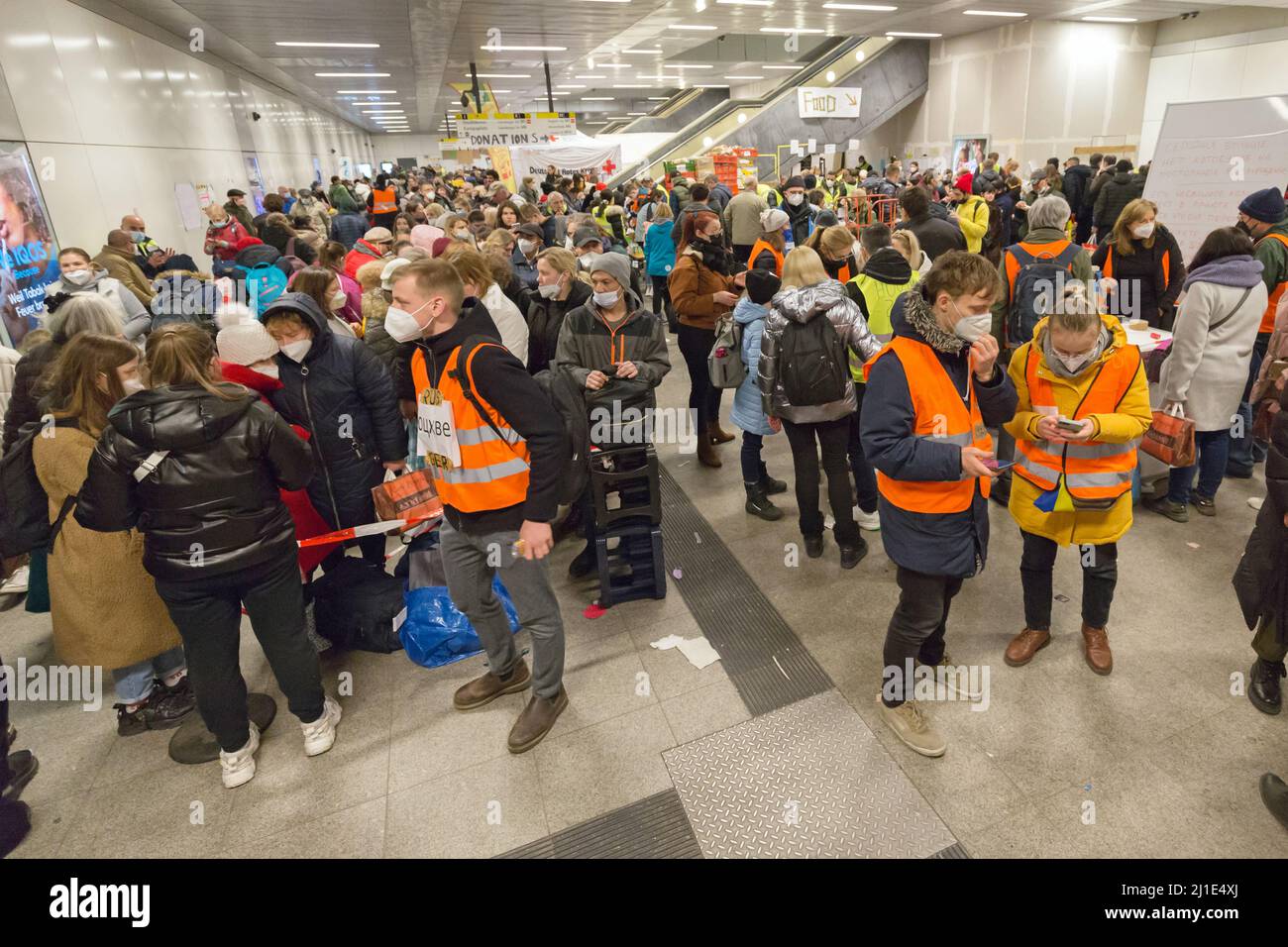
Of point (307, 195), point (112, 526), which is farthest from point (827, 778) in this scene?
point (307, 195)

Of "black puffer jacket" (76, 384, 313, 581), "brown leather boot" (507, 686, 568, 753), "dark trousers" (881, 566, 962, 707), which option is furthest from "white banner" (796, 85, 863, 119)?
"black puffer jacket" (76, 384, 313, 581)

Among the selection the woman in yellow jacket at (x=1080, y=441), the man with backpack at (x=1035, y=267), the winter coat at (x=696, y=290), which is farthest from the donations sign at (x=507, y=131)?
the woman in yellow jacket at (x=1080, y=441)

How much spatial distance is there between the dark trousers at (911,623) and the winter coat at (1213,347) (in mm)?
2181

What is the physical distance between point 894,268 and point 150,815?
4.10m

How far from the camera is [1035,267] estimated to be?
3.82 m

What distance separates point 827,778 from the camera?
2490mm

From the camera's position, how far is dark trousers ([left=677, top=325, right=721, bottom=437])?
16.2 feet

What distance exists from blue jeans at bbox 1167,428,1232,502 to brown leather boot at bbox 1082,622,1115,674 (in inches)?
64.2

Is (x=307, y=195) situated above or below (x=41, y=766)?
above

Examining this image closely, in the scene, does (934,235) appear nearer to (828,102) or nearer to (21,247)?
(21,247)

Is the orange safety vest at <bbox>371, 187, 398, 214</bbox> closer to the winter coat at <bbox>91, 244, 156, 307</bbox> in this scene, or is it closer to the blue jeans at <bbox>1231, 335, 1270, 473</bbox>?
the winter coat at <bbox>91, 244, 156, 307</bbox>

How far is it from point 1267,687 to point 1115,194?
7.31m
